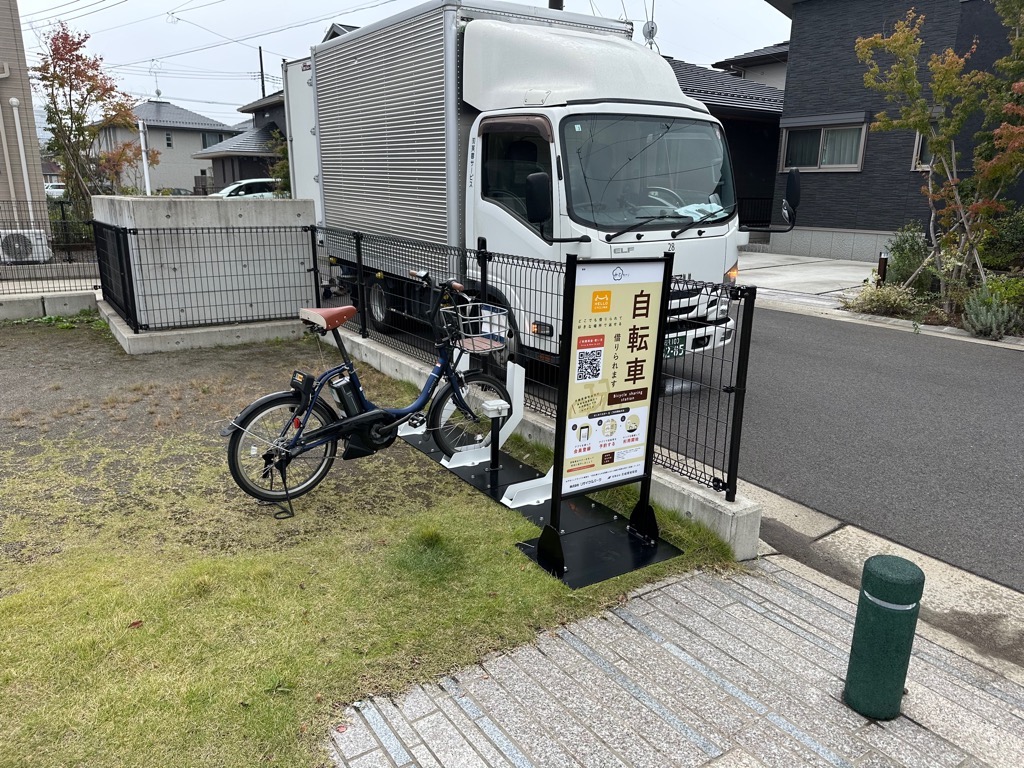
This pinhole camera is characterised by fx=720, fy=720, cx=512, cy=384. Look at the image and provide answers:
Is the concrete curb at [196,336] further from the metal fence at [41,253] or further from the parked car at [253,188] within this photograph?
the parked car at [253,188]

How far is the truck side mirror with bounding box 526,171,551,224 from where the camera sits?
5.68 metres

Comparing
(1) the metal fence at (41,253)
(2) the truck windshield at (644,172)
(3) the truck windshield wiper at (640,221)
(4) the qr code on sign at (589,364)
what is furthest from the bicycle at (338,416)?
(1) the metal fence at (41,253)

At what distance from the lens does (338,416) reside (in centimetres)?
458

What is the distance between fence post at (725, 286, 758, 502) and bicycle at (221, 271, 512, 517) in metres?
1.65

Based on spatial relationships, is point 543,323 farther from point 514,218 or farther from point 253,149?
point 253,149

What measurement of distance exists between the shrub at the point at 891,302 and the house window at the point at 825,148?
7.03m

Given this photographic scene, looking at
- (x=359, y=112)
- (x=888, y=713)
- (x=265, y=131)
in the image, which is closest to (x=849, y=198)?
(x=359, y=112)

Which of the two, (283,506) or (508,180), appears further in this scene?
(508,180)

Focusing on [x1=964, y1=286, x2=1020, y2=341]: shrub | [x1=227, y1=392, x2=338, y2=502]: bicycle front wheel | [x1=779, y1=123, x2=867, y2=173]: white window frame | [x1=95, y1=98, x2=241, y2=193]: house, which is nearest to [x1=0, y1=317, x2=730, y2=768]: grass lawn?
[x1=227, y1=392, x2=338, y2=502]: bicycle front wheel

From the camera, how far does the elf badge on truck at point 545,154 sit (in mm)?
5973

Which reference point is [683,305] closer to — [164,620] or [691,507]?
[691,507]

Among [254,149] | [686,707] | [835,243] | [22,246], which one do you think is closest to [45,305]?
[22,246]

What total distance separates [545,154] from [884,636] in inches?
183

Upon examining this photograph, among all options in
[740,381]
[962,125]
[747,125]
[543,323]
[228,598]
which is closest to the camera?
[228,598]
